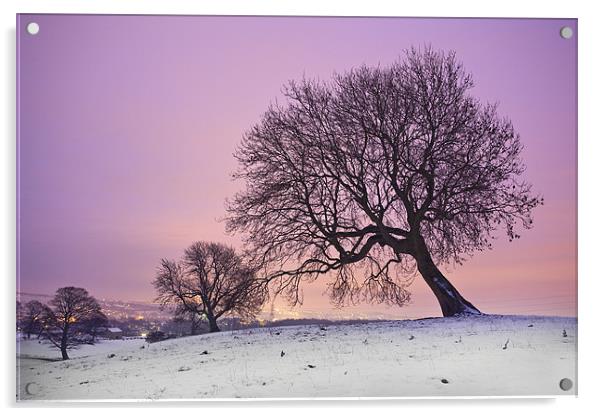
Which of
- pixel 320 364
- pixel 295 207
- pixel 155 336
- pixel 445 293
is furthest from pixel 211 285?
pixel 445 293

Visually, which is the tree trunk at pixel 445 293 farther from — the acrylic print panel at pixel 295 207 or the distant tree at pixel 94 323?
the distant tree at pixel 94 323

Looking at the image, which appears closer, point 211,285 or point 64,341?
point 64,341

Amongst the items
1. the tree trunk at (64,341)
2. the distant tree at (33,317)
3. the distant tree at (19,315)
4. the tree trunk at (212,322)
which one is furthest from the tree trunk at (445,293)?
the distant tree at (19,315)

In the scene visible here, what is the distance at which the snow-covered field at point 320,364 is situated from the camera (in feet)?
17.3

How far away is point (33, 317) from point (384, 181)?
264cm

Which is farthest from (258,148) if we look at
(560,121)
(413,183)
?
(560,121)

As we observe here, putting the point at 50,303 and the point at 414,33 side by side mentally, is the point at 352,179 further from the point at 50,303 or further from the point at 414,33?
the point at 50,303

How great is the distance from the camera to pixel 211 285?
5570 mm

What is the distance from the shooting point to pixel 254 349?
544 centimetres

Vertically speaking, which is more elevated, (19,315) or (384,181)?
(384,181)

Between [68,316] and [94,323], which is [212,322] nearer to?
[94,323]

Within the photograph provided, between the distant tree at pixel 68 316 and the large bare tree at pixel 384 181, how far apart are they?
121cm

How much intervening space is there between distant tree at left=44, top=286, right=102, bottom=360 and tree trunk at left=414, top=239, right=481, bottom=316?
236 cm
